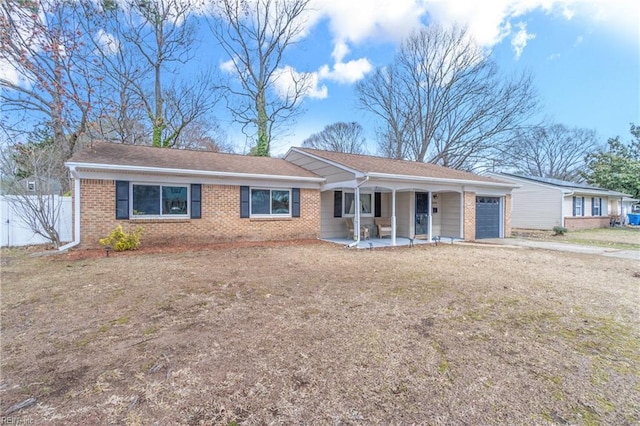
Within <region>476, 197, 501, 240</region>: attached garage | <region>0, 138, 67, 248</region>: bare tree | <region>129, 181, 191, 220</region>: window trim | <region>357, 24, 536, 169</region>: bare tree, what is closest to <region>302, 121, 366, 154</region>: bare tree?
<region>357, 24, 536, 169</region>: bare tree

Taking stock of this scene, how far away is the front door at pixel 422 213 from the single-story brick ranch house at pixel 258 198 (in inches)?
1.7

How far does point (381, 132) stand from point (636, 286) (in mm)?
24556

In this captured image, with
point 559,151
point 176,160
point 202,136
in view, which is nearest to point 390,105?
point 202,136

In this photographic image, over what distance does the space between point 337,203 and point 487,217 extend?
282 inches

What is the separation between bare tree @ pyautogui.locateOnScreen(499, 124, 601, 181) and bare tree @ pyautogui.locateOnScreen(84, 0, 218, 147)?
3337 cm

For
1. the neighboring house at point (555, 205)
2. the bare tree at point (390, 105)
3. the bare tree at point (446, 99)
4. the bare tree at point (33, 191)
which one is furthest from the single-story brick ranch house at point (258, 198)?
the bare tree at point (390, 105)

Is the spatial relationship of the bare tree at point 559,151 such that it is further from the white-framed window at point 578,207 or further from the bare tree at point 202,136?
the bare tree at point 202,136

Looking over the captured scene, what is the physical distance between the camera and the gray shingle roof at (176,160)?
922 centimetres

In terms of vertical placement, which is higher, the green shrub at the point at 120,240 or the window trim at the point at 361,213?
the window trim at the point at 361,213

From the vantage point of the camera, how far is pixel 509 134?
2417 centimetres

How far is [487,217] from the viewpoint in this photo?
14148 mm

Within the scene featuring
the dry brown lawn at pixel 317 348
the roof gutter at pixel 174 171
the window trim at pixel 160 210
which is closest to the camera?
the dry brown lawn at pixel 317 348

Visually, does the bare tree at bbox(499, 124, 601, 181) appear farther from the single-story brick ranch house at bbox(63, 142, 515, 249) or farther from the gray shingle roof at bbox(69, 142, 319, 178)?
the gray shingle roof at bbox(69, 142, 319, 178)

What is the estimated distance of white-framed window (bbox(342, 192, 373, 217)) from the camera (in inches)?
512
